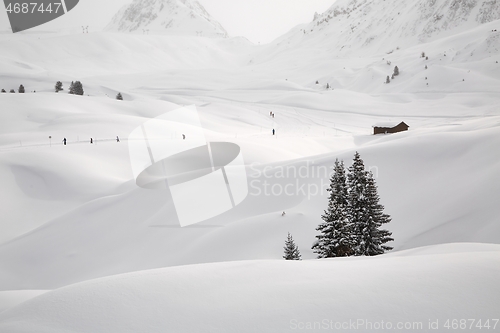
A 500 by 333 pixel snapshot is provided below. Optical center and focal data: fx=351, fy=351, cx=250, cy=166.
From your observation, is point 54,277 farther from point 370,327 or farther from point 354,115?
point 354,115

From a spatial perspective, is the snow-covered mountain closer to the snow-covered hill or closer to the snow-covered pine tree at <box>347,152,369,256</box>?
the snow-covered pine tree at <box>347,152,369,256</box>

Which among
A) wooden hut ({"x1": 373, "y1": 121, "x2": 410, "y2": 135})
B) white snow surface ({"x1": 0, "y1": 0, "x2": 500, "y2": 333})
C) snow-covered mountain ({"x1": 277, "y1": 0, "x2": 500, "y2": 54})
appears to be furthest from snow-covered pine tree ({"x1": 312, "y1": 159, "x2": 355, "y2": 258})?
snow-covered mountain ({"x1": 277, "y1": 0, "x2": 500, "y2": 54})

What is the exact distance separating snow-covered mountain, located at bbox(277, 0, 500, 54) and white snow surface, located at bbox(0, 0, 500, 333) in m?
40.4

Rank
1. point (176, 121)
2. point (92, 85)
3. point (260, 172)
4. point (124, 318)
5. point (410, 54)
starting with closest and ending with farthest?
point (124, 318) → point (260, 172) → point (176, 121) → point (92, 85) → point (410, 54)

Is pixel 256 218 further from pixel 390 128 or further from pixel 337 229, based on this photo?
pixel 390 128

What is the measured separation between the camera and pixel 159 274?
699cm

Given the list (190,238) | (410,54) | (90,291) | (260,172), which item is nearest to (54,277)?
(190,238)

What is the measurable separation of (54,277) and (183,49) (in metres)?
191

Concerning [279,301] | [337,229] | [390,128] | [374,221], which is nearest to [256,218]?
[337,229]

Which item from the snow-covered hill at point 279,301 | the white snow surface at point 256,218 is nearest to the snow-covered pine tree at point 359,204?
the white snow surface at point 256,218

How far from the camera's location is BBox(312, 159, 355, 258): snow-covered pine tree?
15141 millimetres

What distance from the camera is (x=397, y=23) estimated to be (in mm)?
138250

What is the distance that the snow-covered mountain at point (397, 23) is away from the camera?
122 m

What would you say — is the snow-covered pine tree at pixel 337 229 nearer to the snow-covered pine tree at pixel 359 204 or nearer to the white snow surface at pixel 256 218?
the snow-covered pine tree at pixel 359 204
